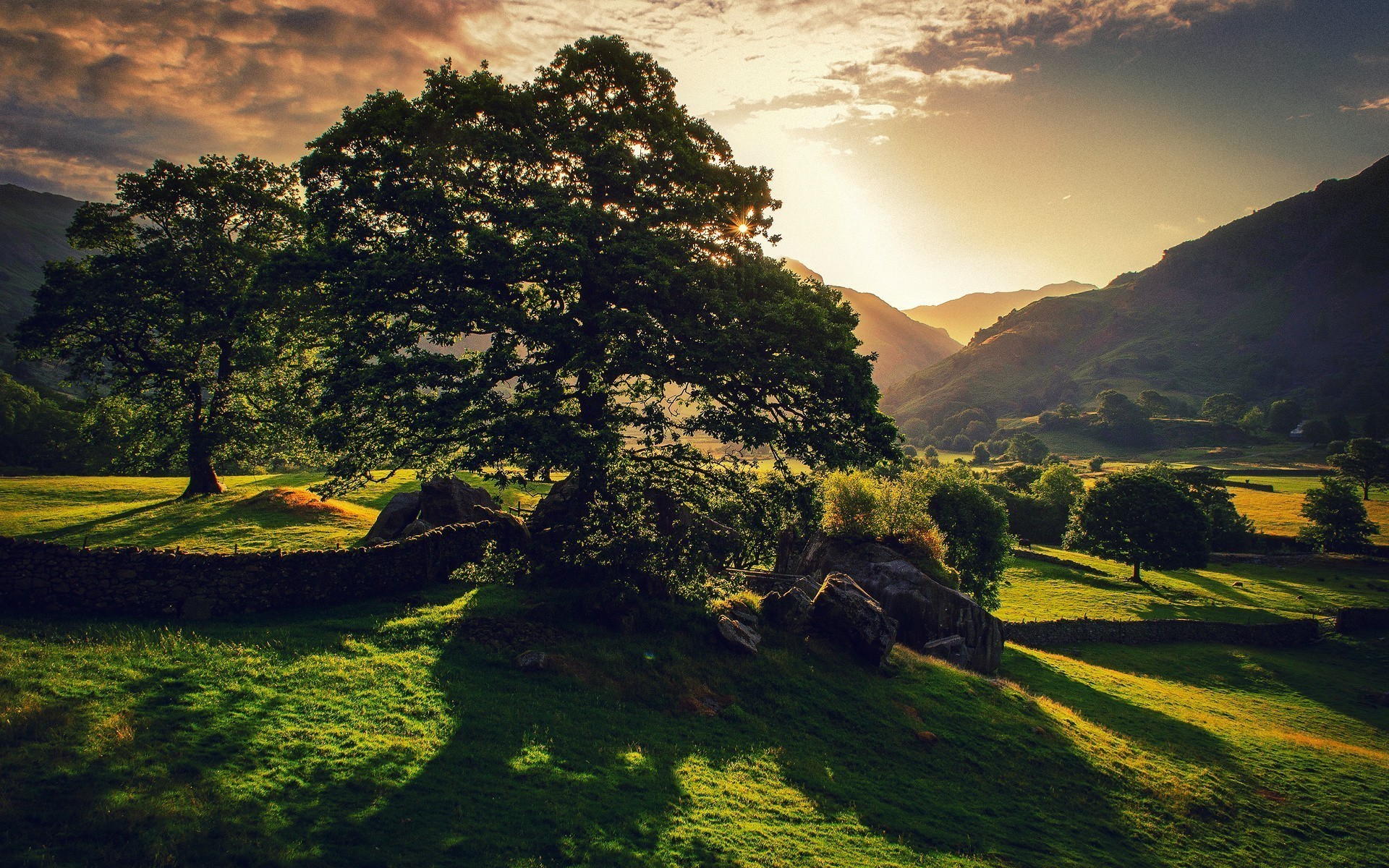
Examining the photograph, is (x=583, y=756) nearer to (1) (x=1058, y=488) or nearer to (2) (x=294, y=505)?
(2) (x=294, y=505)

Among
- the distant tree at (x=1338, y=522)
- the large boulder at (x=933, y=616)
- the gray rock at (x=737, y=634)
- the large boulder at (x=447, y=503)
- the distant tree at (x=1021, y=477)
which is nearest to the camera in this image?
the gray rock at (x=737, y=634)

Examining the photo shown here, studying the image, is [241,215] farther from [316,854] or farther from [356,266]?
[316,854]

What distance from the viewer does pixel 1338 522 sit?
7781cm

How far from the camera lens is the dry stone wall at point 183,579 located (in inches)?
635

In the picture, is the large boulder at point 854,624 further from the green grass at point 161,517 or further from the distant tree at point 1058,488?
the distant tree at point 1058,488

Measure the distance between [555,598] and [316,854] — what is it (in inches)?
506

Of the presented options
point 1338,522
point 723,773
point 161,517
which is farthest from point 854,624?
point 1338,522

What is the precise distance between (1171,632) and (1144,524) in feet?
77.0

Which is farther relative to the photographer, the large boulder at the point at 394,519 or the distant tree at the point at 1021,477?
the distant tree at the point at 1021,477

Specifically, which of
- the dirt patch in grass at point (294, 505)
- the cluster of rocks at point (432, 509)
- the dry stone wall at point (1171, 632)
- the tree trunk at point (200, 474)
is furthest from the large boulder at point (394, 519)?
the dry stone wall at point (1171, 632)

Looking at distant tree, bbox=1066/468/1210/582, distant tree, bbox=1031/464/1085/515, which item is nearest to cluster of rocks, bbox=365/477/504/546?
distant tree, bbox=1066/468/1210/582

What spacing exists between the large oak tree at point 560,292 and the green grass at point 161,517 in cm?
1757

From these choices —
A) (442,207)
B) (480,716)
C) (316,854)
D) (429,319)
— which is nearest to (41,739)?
(316,854)

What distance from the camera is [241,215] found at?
39.5 metres
